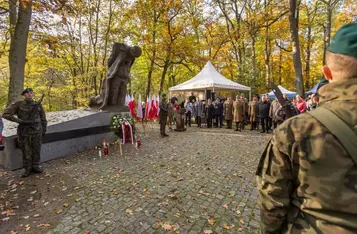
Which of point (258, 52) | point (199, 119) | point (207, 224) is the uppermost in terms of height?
point (258, 52)

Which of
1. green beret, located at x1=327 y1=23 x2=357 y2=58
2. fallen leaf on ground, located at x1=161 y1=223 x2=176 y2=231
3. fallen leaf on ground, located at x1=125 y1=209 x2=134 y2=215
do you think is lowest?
fallen leaf on ground, located at x1=161 y1=223 x2=176 y2=231

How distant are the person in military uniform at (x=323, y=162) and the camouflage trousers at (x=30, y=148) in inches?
228

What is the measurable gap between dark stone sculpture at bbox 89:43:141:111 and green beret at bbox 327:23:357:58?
Answer: 27.9 feet

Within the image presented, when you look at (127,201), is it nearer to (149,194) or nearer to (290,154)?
(149,194)

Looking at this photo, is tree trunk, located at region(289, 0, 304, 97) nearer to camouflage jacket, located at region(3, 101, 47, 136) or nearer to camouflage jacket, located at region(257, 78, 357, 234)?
camouflage jacket, located at region(3, 101, 47, 136)

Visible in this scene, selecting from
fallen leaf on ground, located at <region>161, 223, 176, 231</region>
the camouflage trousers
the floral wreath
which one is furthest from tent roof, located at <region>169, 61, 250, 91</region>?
fallen leaf on ground, located at <region>161, 223, 176, 231</region>

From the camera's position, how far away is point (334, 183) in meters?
1.06

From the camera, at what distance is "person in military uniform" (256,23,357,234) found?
1.03 meters

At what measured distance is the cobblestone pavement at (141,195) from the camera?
321cm

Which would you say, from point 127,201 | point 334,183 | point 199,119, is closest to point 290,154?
point 334,183

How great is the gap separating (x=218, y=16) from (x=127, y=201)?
2559 cm

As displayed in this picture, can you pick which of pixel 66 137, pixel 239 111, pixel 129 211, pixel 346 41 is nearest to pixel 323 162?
pixel 346 41

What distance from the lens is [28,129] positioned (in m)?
5.34

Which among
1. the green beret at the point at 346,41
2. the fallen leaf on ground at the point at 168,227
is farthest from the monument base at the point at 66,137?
the green beret at the point at 346,41
